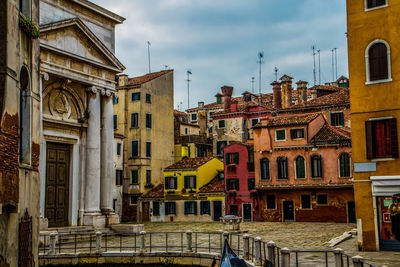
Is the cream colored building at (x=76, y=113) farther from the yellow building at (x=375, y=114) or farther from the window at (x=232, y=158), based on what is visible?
the window at (x=232, y=158)

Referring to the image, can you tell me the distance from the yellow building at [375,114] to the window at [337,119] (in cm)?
2411

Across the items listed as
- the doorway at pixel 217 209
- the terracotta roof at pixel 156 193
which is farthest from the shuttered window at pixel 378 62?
the terracotta roof at pixel 156 193

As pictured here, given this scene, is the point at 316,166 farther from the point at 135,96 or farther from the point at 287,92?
the point at 135,96

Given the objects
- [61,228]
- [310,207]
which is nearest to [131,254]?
[61,228]

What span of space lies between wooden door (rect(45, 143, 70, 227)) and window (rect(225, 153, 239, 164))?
20.5m

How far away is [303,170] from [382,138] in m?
20.3

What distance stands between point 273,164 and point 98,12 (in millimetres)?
19563

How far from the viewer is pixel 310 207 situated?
134 feet

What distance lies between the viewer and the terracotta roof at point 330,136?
39.8m

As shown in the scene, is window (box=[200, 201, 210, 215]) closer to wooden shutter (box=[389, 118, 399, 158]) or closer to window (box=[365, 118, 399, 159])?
window (box=[365, 118, 399, 159])

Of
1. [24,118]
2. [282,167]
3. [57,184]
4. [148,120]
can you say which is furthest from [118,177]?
[24,118]

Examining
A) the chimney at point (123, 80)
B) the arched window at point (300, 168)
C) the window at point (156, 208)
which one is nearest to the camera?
the arched window at point (300, 168)

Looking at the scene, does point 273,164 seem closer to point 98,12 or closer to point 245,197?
point 245,197

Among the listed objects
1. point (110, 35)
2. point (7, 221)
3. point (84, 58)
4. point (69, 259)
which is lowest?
point (69, 259)
